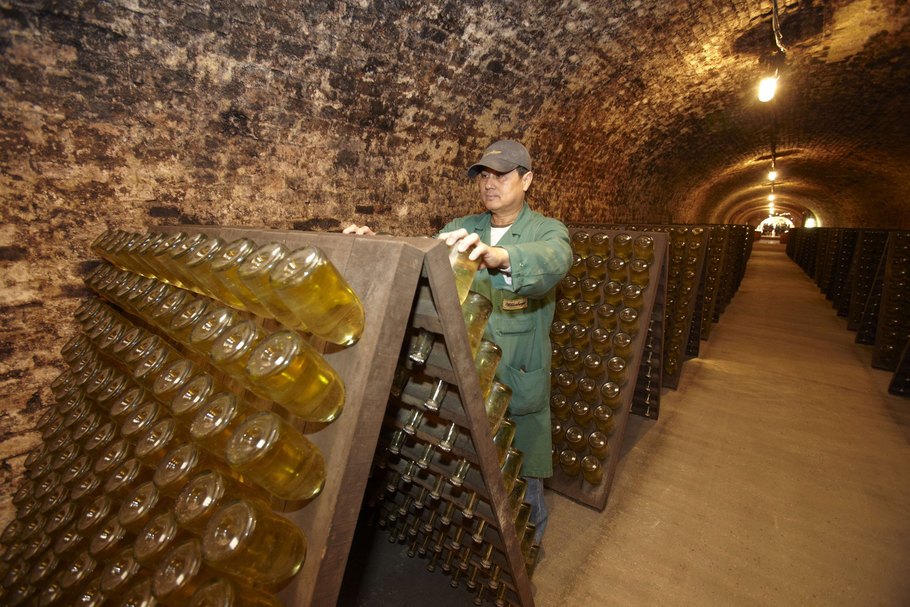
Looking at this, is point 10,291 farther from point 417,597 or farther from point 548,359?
point 548,359

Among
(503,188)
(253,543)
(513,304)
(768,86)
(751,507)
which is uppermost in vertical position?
(768,86)

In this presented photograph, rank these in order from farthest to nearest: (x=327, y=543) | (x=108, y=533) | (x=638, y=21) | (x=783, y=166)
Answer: (x=783, y=166) < (x=638, y=21) < (x=108, y=533) < (x=327, y=543)

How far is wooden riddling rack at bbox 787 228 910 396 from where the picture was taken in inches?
180

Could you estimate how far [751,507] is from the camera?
259 centimetres

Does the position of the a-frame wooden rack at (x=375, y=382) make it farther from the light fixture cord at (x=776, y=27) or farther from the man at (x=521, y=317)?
the light fixture cord at (x=776, y=27)

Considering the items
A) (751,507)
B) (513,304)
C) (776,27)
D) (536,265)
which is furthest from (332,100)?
(776,27)

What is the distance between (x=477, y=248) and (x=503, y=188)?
89cm

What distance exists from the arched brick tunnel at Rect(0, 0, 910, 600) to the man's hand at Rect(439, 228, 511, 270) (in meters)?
2.35

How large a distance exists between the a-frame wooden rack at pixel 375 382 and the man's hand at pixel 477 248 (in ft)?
0.60

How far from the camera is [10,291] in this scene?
87.4 inches

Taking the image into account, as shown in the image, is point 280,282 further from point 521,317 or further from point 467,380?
point 521,317

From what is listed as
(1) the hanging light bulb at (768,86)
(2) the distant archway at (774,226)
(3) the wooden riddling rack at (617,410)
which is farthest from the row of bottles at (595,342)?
(2) the distant archway at (774,226)

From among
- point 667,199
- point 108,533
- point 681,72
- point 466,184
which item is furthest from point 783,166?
point 108,533

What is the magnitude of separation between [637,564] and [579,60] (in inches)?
184
